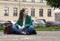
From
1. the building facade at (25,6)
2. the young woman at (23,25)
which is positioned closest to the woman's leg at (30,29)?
the young woman at (23,25)

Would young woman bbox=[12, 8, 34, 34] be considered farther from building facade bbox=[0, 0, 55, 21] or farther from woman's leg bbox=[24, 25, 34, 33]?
building facade bbox=[0, 0, 55, 21]

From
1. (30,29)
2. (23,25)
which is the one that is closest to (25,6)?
(30,29)

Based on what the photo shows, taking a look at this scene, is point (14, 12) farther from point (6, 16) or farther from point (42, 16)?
point (42, 16)

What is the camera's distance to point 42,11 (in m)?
64.4

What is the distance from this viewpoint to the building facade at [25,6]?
61763mm

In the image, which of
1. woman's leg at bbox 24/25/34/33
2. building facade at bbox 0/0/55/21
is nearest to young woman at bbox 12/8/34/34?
woman's leg at bbox 24/25/34/33

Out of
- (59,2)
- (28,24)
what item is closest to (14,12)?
(59,2)

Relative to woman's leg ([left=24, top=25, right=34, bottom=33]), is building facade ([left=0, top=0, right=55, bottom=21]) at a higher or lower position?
lower

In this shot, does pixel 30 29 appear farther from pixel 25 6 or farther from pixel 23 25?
pixel 25 6

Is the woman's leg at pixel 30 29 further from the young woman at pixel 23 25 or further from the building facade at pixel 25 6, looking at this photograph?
the building facade at pixel 25 6

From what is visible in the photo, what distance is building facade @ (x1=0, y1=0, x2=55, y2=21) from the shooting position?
203 ft

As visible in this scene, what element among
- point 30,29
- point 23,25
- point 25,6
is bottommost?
point 25,6

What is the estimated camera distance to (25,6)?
63406 millimetres

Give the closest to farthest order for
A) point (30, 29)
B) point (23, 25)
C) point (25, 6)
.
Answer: point (23, 25)
point (30, 29)
point (25, 6)
